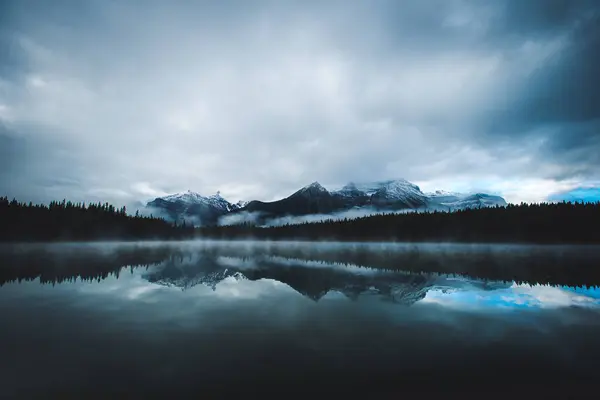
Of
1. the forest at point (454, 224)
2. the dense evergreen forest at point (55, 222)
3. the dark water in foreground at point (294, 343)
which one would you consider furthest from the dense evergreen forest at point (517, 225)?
the dense evergreen forest at point (55, 222)

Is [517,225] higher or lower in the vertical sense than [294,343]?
higher

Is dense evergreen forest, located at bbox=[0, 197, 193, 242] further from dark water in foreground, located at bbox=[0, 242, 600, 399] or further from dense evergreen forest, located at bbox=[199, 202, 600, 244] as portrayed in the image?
dense evergreen forest, located at bbox=[199, 202, 600, 244]

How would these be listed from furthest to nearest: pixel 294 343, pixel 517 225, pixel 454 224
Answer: pixel 454 224, pixel 517 225, pixel 294 343

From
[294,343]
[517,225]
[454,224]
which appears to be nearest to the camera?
[294,343]

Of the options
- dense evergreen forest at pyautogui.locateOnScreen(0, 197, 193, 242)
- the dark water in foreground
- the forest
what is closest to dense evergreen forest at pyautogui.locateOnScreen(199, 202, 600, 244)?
the forest

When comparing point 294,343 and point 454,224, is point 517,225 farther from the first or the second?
point 294,343

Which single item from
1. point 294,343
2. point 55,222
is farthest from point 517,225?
point 55,222

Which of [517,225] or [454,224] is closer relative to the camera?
[517,225]

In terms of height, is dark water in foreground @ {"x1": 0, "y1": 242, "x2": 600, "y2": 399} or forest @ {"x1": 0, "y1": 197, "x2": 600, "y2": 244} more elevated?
forest @ {"x1": 0, "y1": 197, "x2": 600, "y2": 244}

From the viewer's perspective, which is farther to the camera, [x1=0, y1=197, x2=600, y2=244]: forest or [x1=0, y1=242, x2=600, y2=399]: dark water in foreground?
[x1=0, y1=197, x2=600, y2=244]: forest

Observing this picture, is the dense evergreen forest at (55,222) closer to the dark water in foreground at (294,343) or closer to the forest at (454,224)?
the forest at (454,224)

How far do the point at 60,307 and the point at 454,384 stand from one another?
70.7 ft

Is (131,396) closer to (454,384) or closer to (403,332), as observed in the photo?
(454,384)

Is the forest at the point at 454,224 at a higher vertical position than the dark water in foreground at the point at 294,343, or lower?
higher
